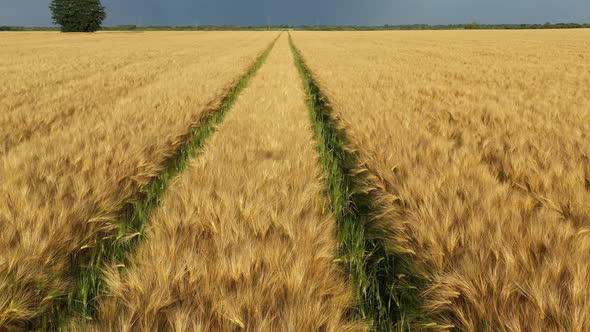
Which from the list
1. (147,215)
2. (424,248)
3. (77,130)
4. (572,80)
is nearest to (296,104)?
(77,130)

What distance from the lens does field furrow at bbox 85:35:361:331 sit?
1062 mm

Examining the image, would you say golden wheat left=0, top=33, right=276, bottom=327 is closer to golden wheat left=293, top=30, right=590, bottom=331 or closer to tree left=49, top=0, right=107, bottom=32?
golden wheat left=293, top=30, right=590, bottom=331

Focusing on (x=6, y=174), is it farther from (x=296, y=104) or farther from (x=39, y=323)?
(x=296, y=104)

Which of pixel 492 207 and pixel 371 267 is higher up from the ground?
pixel 492 207

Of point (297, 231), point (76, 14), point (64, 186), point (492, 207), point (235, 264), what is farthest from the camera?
point (76, 14)

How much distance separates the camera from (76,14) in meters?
73.4

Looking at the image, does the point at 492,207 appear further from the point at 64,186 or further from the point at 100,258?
the point at 64,186

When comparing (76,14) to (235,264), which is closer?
(235,264)

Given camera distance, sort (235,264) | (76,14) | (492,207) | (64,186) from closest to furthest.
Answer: (235,264) → (492,207) → (64,186) → (76,14)

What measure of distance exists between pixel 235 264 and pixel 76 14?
90.4 meters

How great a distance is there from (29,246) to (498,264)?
5.78ft

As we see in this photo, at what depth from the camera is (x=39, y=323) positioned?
1.23m

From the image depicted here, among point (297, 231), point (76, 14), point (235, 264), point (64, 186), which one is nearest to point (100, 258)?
point (64, 186)

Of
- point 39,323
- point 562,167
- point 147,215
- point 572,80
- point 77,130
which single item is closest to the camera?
point 39,323
